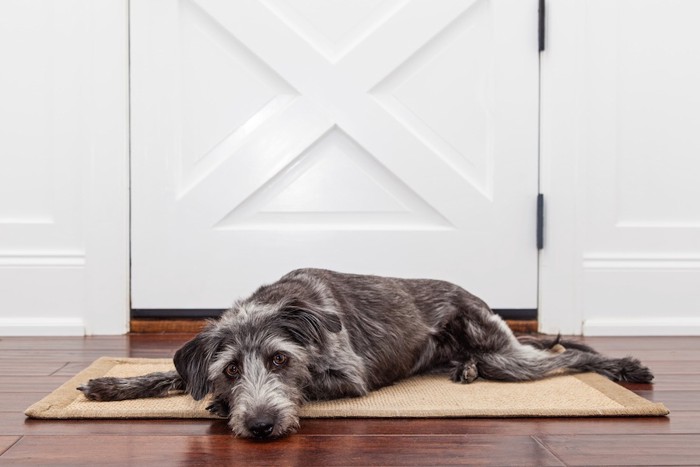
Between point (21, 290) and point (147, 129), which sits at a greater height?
point (147, 129)

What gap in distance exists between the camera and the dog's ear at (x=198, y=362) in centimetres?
247

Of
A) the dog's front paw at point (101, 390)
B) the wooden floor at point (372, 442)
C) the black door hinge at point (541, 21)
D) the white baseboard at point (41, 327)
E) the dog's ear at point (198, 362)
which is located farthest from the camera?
the black door hinge at point (541, 21)

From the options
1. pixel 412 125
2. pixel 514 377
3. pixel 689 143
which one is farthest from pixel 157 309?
pixel 689 143

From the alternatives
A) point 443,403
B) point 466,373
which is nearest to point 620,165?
point 466,373

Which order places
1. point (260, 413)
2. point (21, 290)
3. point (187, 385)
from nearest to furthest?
point (260, 413)
point (187, 385)
point (21, 290)

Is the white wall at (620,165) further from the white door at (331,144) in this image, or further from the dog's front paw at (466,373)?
the dog's front paw at (466,373)

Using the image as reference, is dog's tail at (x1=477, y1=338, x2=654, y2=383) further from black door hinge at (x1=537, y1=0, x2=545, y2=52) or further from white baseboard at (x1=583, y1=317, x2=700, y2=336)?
black door hinge at (x1=537, y1=0, x2=545, y2=52)

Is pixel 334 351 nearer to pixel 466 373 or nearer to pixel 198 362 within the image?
pixel 198 362

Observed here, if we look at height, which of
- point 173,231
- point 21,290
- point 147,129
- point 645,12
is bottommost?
point 21,290

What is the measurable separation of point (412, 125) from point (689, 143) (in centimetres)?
154

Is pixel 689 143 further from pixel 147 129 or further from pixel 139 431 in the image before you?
pixel 139 431

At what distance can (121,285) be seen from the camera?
413 cm

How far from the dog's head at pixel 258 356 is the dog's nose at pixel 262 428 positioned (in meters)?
0.10

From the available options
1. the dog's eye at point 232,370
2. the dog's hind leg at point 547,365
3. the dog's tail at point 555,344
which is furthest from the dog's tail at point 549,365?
the dog's eye at point 232,370
